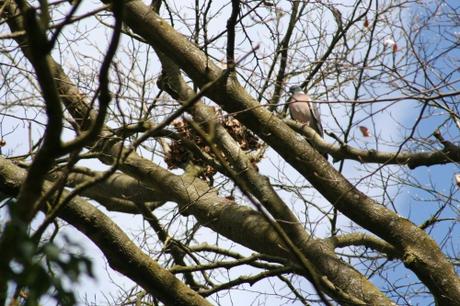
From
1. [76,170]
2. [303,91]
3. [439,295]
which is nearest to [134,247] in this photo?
[76,170]

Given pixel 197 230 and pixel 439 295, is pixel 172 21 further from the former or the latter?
pixel 439 295

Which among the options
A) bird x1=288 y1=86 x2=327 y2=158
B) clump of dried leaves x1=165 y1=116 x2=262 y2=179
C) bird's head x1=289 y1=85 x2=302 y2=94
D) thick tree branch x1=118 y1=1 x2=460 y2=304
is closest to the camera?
thick tree branch x1=118 y1=1 x2=460 y2=304

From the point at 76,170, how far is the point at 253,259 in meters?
2.21

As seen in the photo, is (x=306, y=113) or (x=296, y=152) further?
(x=306, y=113)

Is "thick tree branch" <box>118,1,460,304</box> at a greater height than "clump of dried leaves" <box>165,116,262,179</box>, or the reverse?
"clump of dried leaves" <box>165,116,262,179</box>

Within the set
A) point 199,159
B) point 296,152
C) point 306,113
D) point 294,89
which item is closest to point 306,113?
point 306,113

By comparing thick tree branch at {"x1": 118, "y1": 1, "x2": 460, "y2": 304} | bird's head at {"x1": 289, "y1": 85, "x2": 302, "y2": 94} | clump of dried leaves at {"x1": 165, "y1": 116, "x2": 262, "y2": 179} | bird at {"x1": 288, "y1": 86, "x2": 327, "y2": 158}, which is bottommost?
thick tree branch at {"x1": 118, "y1": 1, "x2": 460, "y2": 304}

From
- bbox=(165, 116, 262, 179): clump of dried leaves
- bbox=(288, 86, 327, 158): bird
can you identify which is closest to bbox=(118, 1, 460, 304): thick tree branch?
bbox=(165, 116, 262, 179): clump of dried leaves

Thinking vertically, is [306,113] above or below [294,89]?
above

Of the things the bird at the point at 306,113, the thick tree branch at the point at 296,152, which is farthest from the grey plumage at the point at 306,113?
the thick tree branch at the point at 296,152

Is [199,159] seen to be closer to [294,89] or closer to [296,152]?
[294,89]

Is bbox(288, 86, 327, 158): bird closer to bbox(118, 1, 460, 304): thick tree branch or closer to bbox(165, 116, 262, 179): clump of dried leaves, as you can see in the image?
bbox(165, 116, 262, 179): clump of dried leaves

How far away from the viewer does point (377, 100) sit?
11.4 ft

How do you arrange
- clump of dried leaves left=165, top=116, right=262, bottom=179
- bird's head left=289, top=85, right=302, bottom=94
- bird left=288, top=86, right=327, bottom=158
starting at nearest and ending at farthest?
1. clump of dried leaves left=165, top=116, right=262, bottom=179
2. bird's head left=289, top=85, right=302, bottom=94
3. bird left=288, top=86, right=327, bottom=158
